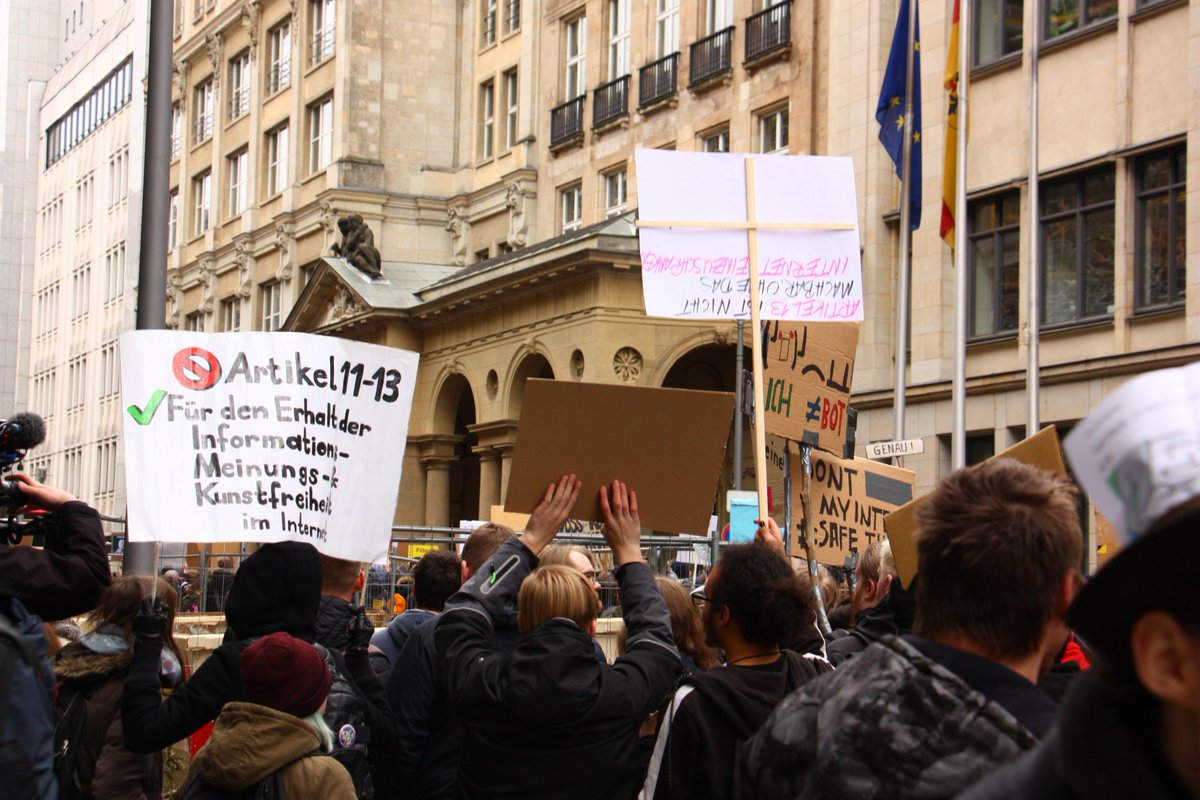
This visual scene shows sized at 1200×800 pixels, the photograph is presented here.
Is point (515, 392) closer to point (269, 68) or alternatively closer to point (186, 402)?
point (269, 68)

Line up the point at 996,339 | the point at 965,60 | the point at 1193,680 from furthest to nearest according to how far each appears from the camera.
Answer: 1. the point at 996,339
2. the point at 965,60
3. the point at 1193,680

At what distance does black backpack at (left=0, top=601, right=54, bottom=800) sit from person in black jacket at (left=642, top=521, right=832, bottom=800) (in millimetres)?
1458

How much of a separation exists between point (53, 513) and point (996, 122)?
838 inches

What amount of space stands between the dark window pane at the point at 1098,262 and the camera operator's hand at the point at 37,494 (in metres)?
19.5

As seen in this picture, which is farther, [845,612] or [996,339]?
[996,339]

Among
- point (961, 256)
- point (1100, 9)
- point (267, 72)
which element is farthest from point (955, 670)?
point (267, 72)

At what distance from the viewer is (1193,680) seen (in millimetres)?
1596

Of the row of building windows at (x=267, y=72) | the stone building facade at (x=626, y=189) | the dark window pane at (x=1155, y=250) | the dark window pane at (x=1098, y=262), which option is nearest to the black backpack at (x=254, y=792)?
the stone building facade at (x=626, y=189)

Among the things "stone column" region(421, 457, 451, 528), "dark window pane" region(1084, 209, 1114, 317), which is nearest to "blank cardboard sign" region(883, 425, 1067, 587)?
"dark window pane" region(1084, 209, 1114, 317)

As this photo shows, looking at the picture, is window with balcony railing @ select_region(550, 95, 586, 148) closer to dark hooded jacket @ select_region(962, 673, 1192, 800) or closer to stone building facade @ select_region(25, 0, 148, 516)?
stone building facade @ select_region(25, 0, 148, 516)

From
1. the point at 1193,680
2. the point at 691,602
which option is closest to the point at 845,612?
the point at 691,602

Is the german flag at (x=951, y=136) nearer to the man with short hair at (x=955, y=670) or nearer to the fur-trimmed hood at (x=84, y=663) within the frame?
the fur-trimmed hood at (x=84, y=663)

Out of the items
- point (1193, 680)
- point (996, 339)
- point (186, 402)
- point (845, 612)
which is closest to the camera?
point (1193, 680)

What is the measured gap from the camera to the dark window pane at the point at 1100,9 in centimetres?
2267
